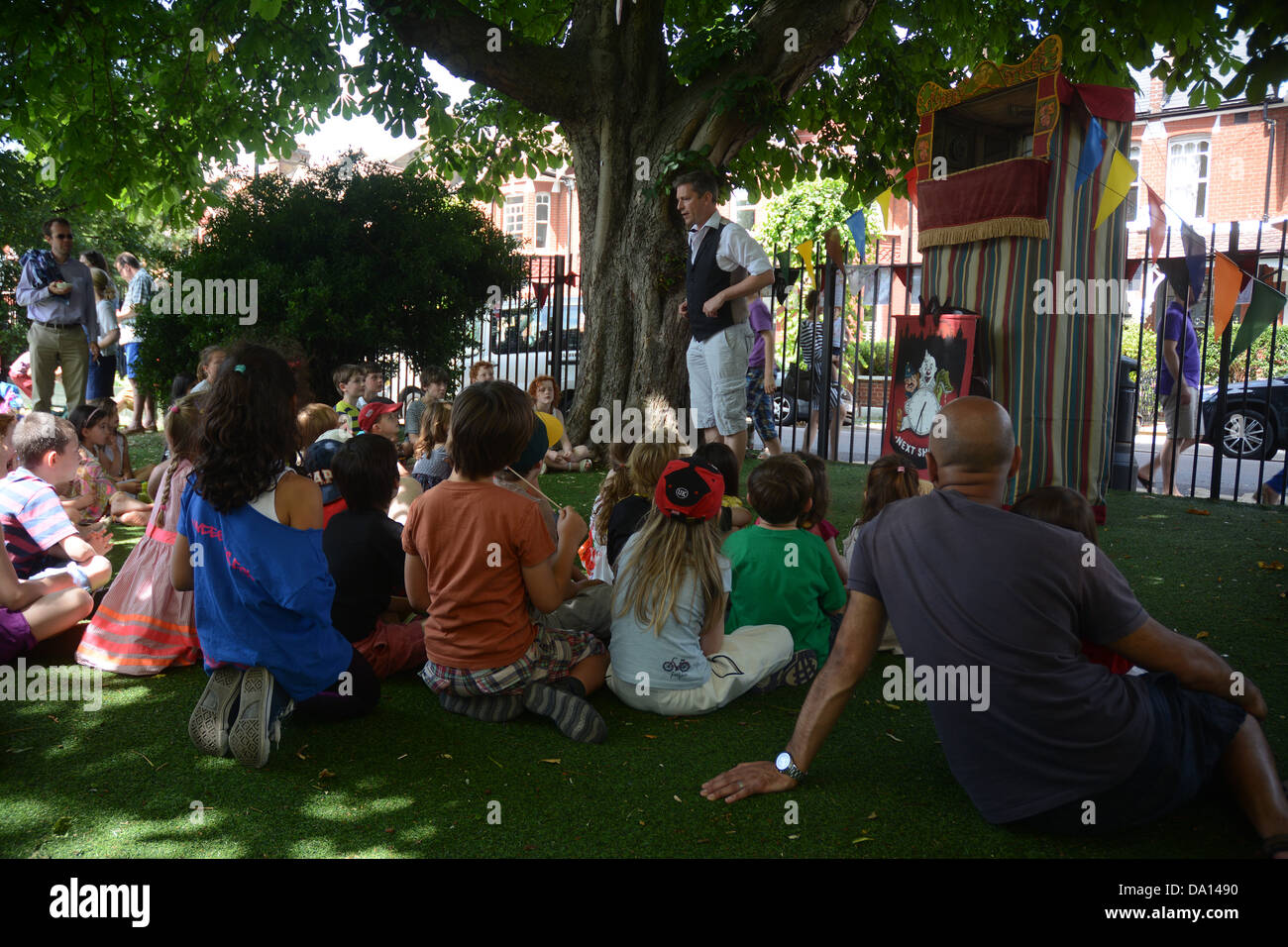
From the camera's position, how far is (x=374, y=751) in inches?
137

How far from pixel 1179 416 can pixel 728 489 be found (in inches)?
258

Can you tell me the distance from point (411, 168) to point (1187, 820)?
450 inches

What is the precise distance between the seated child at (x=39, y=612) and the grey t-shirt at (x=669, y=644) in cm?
234

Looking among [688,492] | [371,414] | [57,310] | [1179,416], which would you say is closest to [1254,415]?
[1179,416]

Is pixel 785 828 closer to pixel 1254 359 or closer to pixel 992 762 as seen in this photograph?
pixel 992 762

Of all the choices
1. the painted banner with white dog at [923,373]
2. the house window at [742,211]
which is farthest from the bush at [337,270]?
the house window at [742,211]

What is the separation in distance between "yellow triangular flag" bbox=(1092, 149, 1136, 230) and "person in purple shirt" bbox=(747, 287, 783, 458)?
311 centimetres

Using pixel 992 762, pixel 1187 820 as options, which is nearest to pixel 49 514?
pixel 992 762

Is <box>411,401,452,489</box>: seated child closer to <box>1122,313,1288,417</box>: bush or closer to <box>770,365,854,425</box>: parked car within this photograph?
<box>770,365,854,425</box>: parked car

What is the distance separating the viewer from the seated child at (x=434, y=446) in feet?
20.4

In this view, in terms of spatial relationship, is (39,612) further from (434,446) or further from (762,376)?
(762,376)

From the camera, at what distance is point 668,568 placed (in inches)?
147

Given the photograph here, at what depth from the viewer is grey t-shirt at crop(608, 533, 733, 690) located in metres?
3.77

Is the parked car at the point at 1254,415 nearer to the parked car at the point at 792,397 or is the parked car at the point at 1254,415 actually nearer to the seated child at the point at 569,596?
the parked car at the point at 792,397
